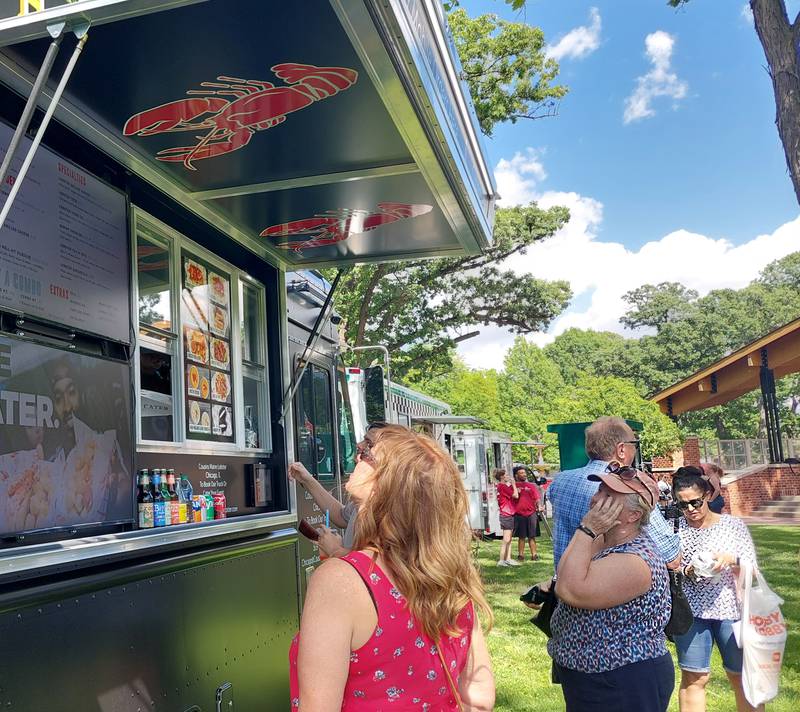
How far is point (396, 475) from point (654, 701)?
1.66m

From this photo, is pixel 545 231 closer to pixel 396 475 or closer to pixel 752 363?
pixel 752 363

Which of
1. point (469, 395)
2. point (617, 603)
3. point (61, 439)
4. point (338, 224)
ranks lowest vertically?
point (617, 603)

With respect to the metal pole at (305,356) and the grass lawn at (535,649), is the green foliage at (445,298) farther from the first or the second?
the metal pole at (305,356)

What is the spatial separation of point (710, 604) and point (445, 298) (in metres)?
15.6

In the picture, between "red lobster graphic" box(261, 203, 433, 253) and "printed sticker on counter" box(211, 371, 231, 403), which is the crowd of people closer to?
"printed sticker on counter" box(211, 371, 231, 403)

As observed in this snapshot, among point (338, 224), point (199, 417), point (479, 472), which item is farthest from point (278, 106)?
point (479, 472)

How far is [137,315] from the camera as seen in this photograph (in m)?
3.62

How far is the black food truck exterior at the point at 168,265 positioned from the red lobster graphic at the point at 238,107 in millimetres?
13

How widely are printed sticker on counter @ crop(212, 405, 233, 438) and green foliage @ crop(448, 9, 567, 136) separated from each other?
1096cm

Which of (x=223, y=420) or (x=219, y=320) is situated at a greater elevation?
(x=219, y=320)

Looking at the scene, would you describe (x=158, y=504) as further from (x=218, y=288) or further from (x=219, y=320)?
(x=218, y=288)

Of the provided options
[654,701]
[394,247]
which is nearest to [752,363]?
[394,247]

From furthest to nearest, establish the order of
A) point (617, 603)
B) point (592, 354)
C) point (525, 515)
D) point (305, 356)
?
point (592, 354)
point (525, 515)
point (305, 356)
point (617, 603)

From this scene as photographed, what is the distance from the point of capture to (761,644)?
4.03m
